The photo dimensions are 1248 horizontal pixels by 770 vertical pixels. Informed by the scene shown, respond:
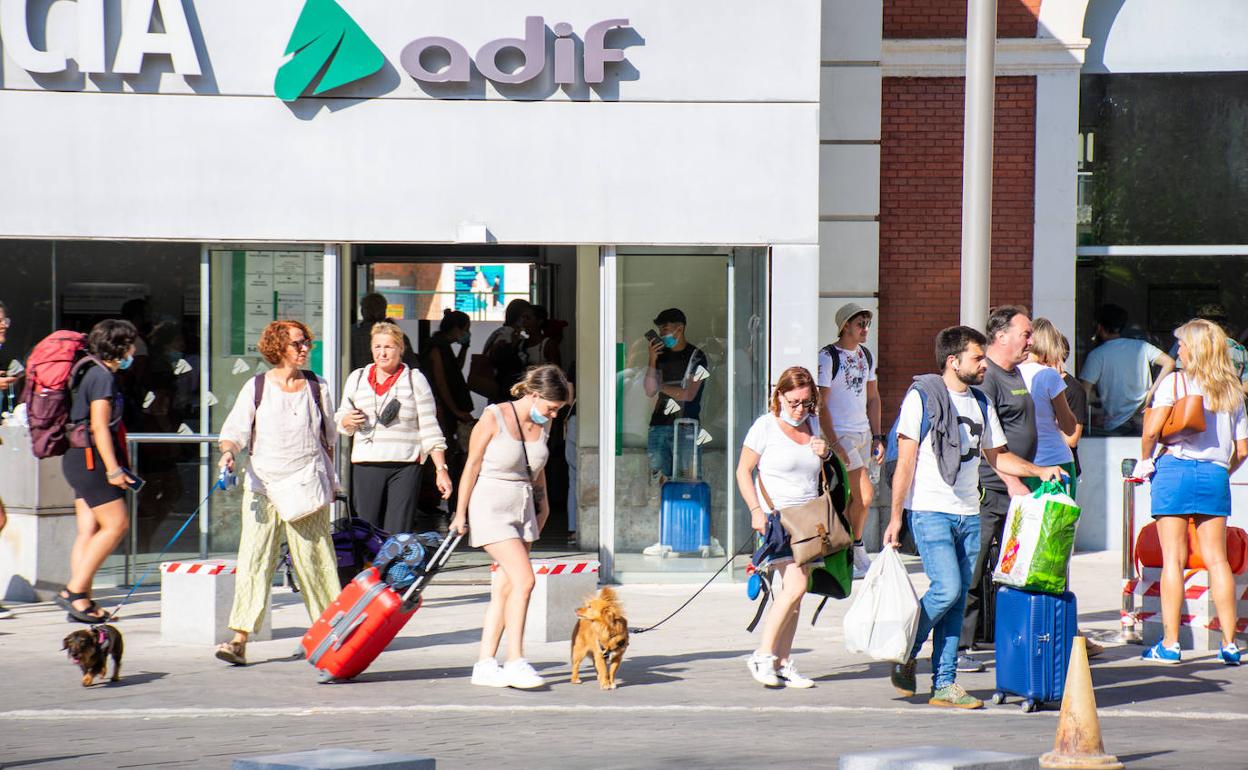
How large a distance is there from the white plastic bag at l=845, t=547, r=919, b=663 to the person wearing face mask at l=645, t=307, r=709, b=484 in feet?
14.0

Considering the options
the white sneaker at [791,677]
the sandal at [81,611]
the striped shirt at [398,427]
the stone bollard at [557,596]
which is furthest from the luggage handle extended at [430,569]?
the sandal at [81,611]

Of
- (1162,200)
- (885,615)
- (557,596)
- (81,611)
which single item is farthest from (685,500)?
(1162,200)

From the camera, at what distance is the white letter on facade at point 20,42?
11164 millimetres

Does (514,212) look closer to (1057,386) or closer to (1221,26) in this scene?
(1057,386)

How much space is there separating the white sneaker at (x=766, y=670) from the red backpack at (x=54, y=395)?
4.27 metres

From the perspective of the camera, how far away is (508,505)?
8062 mm

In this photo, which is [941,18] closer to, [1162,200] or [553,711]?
[1162,200]

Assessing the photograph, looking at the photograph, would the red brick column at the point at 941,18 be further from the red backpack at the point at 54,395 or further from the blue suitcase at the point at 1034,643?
the red backpack at the point at 54,395

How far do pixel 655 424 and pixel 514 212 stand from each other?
1915mm

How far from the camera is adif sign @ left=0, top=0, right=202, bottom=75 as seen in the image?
11180 mm

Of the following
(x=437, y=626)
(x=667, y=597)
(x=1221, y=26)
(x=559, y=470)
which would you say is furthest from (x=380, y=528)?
(x=1221, y=26)

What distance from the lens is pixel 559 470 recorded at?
15.1 m

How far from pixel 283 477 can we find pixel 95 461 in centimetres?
153

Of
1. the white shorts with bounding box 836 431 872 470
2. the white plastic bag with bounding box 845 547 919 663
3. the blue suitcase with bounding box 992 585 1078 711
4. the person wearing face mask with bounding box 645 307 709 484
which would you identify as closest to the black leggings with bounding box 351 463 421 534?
the person wearing face mask with bounding box 645 307 709 484
